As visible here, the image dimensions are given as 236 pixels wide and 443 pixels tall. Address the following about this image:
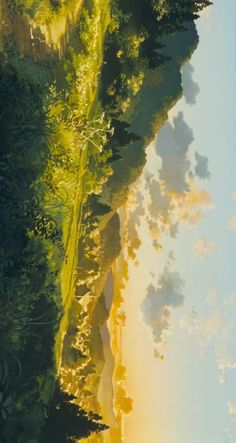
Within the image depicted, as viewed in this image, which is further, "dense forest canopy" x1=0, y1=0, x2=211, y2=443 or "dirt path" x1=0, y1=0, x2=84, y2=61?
"dirt path" x1=0, y1=0, x2=84, y2=61

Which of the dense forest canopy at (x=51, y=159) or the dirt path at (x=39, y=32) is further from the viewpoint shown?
the dirt path at (x=39, y=32)

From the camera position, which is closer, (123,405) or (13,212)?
(13,212)

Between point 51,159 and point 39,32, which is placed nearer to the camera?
point 51,159

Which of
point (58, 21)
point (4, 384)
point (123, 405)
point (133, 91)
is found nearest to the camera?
point (4, 384)

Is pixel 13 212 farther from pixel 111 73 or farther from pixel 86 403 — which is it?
pixel 86 403

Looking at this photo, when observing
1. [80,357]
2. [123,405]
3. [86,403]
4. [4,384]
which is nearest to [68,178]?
[4,384]

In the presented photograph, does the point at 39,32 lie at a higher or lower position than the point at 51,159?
higher

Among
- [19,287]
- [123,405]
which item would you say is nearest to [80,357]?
[19,287]

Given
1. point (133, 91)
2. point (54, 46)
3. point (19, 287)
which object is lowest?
point (19, 287)

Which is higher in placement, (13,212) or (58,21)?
(58,21)

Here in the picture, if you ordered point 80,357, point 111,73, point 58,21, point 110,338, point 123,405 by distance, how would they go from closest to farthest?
point 58,21
point 111,73
point 80,357
point 110,338
point 123,405
